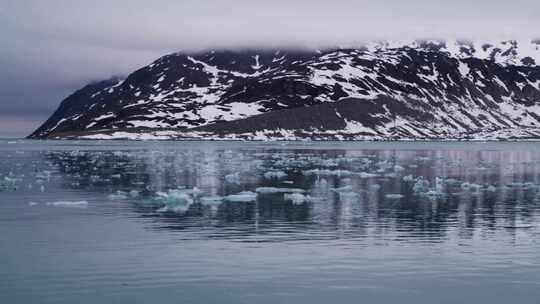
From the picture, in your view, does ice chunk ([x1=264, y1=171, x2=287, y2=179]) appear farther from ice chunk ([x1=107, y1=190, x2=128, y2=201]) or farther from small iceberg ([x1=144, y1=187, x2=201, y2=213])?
small iceberg ([x1=144, y1=187, x2=201, y2=213])

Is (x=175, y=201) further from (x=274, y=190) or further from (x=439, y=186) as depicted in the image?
(x=439, y=186)

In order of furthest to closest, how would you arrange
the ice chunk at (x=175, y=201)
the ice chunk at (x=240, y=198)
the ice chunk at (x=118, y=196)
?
the ice chunk at (x=118, y=196) → the ice chunk at (x=240, y=198) → the ice chunk at (x=175, y=201)

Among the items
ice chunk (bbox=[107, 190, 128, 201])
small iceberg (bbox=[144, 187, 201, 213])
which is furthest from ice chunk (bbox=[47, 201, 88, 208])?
ice chunk (bbox=[107, 190, 128, 201])

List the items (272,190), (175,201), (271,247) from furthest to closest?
(272,190), (175,201), (271,247)

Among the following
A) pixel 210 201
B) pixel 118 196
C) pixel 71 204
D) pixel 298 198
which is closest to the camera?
pixel 71 204

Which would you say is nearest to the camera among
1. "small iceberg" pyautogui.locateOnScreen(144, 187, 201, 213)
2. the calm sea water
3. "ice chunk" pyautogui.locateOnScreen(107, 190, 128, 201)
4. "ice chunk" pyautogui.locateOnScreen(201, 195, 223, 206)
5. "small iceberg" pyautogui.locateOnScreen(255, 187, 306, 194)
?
the calm sea water

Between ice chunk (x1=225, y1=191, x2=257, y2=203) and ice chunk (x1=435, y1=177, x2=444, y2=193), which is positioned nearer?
ice chunk (x1=225, y1=191, x2=257, y2=203)

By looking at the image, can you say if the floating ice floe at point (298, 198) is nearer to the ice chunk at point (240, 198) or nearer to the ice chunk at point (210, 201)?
the ice chunk at point (240, 198)

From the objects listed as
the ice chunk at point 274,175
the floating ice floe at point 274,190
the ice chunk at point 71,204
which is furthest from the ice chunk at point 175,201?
the ice chunk at point 274,175

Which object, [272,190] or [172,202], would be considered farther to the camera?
[272,190]

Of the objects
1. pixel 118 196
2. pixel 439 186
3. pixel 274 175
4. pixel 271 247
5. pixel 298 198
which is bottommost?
pixel 271 247

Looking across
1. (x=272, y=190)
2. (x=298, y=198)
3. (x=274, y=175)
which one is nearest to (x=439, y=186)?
(x=272, y=190)

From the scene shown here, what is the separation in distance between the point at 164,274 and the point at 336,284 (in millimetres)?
4506

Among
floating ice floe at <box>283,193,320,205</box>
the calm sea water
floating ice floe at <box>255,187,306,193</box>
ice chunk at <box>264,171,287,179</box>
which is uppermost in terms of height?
ice chunk at <box>264,171,287,179</box>
